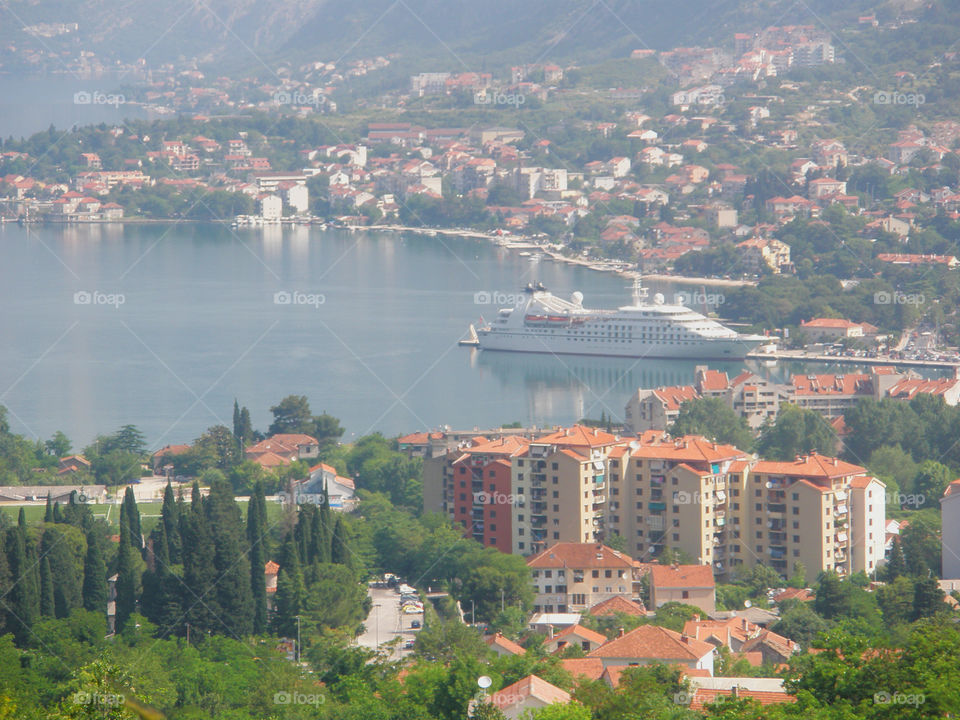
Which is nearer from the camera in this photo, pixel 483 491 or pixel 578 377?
pixel 483 491

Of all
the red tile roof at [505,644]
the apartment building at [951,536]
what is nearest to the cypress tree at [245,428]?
the apartment building at [951,536]

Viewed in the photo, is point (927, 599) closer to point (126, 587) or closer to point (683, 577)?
point (683, 577)

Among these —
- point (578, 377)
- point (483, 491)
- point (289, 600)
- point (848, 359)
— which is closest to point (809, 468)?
point (483, 491)

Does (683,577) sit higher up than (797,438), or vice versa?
(797,438)

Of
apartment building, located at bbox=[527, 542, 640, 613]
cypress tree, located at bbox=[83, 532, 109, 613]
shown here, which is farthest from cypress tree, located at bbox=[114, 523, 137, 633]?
apartment building, located at bbox=[527, 542, 640, 613]

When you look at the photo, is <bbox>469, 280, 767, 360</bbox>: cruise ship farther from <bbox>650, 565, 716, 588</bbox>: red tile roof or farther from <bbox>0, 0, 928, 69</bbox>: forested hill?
<bbox>0, 0, 928, 69</bbox>: forested hill

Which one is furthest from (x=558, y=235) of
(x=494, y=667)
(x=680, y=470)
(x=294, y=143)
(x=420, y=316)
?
(x=494, y=667)

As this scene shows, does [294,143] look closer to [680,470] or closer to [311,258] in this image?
[311,258]
